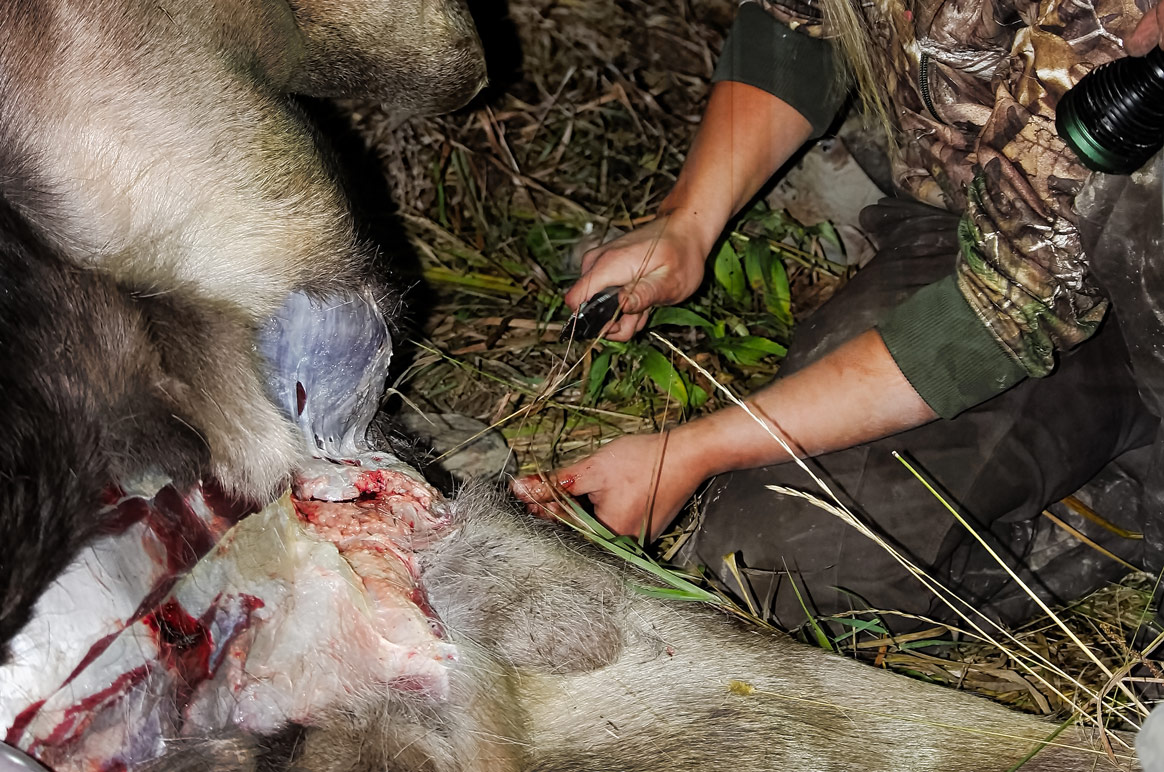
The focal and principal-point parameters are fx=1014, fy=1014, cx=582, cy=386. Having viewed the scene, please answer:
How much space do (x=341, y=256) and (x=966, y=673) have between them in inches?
53.2

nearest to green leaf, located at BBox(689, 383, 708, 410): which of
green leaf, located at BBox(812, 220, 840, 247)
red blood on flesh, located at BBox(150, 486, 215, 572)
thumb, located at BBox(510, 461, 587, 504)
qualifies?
thumb, located at BBox(510, 461, 587, 504)

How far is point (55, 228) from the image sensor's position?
1.28m

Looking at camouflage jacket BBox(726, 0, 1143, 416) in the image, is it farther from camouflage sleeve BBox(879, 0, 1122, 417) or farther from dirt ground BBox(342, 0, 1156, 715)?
dirt ground BBox(342, 0, 1156, 715)

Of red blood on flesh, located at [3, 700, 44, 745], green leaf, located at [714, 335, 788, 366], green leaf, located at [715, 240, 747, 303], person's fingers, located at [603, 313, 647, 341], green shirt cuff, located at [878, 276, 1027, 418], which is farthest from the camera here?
green leaf, located at [715, 240, 747, 303]

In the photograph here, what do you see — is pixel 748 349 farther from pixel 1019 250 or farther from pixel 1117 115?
pixel 1117 115

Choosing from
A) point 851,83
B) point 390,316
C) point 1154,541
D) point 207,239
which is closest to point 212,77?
point 207,239

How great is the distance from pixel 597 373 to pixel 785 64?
0.78 m

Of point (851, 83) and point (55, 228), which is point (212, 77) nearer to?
point (55, 228)

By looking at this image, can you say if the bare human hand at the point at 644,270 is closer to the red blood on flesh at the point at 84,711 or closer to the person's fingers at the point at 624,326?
the person's fingers at the point at 624,326

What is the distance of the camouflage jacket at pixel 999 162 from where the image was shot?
4.92ft

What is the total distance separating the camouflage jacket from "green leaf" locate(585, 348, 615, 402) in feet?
2.18

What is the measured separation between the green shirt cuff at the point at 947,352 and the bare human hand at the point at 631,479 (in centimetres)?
43

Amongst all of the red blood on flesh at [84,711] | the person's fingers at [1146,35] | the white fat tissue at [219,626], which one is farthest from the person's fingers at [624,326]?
the red blood on flesh at [84,711]

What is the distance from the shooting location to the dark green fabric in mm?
2135
